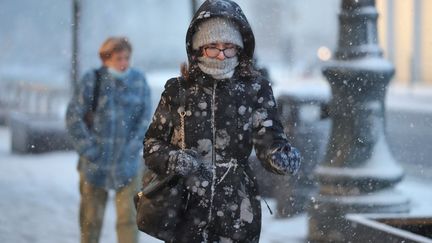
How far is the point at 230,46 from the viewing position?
146 inches

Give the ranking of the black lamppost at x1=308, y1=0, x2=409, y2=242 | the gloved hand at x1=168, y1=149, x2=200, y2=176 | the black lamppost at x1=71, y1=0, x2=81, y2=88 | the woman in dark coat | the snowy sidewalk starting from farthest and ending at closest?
the black lamppost at x1=71, y1=0, x2=81, y2=88
the snowy sidewalk
the black lamppost at x1=308, y1=0, x2=409, y2=242
the woman in dark coat
the gloved hand at x1=168, y1=149, x2=200, y2=176

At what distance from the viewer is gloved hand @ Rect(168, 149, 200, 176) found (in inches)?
136

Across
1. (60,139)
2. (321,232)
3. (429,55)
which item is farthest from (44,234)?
(429,55)

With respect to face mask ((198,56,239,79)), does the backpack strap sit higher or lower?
lower

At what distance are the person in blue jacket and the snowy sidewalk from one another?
100 centimetres

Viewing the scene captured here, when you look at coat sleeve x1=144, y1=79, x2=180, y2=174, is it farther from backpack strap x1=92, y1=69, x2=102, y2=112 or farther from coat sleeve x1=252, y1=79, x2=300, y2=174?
backpack strap x1=92, y1=69, x2=102, y2=112

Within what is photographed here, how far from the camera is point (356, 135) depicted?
692 centimetres

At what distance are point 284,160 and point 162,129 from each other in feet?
1.80

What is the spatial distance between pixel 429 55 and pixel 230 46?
104ft

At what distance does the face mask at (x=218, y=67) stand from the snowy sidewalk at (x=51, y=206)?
337 centimetres

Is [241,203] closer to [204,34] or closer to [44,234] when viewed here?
[204,34]

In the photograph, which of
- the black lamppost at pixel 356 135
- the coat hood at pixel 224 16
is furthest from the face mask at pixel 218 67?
the black lamppost at pixel 356 135

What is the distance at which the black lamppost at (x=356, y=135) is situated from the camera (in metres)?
6.75

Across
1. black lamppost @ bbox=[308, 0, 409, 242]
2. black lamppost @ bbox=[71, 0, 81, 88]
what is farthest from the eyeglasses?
black lamppost @ bbox=[71, 0, 81, 88]
